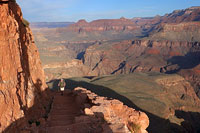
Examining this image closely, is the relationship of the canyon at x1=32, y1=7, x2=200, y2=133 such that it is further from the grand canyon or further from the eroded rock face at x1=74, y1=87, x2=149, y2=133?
the eroded rock face at x1=74, y1=87, x2=149, y2=133

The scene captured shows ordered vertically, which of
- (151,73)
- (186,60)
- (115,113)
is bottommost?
(186,60)

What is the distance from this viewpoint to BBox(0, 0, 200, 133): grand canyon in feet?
37.2

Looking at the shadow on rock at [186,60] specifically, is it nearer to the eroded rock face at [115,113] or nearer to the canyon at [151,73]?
the canyon at [151,73]

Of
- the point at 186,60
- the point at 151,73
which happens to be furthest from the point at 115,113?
the point at 186,60

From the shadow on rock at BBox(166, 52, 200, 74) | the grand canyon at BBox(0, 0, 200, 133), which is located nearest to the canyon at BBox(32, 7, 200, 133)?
the shadow on rock at BBox(166, 52, 200, 74)

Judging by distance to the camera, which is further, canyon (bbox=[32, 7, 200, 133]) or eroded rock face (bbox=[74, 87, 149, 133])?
canyon (bbox=[32, 7, 200, 133])

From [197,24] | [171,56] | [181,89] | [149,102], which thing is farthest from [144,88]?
[197,24]

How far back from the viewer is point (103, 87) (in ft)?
215

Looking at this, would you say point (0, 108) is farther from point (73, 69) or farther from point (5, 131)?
point (73, 69)

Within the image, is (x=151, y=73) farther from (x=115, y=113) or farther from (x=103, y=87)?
(x=115, y=113)

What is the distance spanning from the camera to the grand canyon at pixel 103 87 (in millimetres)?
11336

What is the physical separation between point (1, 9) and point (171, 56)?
16125 centimetres

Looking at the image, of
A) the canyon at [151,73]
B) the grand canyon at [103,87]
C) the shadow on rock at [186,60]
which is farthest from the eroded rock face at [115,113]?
the shadow on rock at [186,60]

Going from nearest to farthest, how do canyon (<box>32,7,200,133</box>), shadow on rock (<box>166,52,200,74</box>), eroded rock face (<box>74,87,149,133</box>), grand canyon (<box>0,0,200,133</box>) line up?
grand canyon (<box>0,0,200,133</box>) < eroded rock face (<box>74,87,149,133</box>) < canyon (<box>32,7,200,133</box>) < shadow on rock (<box>166,52,200,74</box>)
